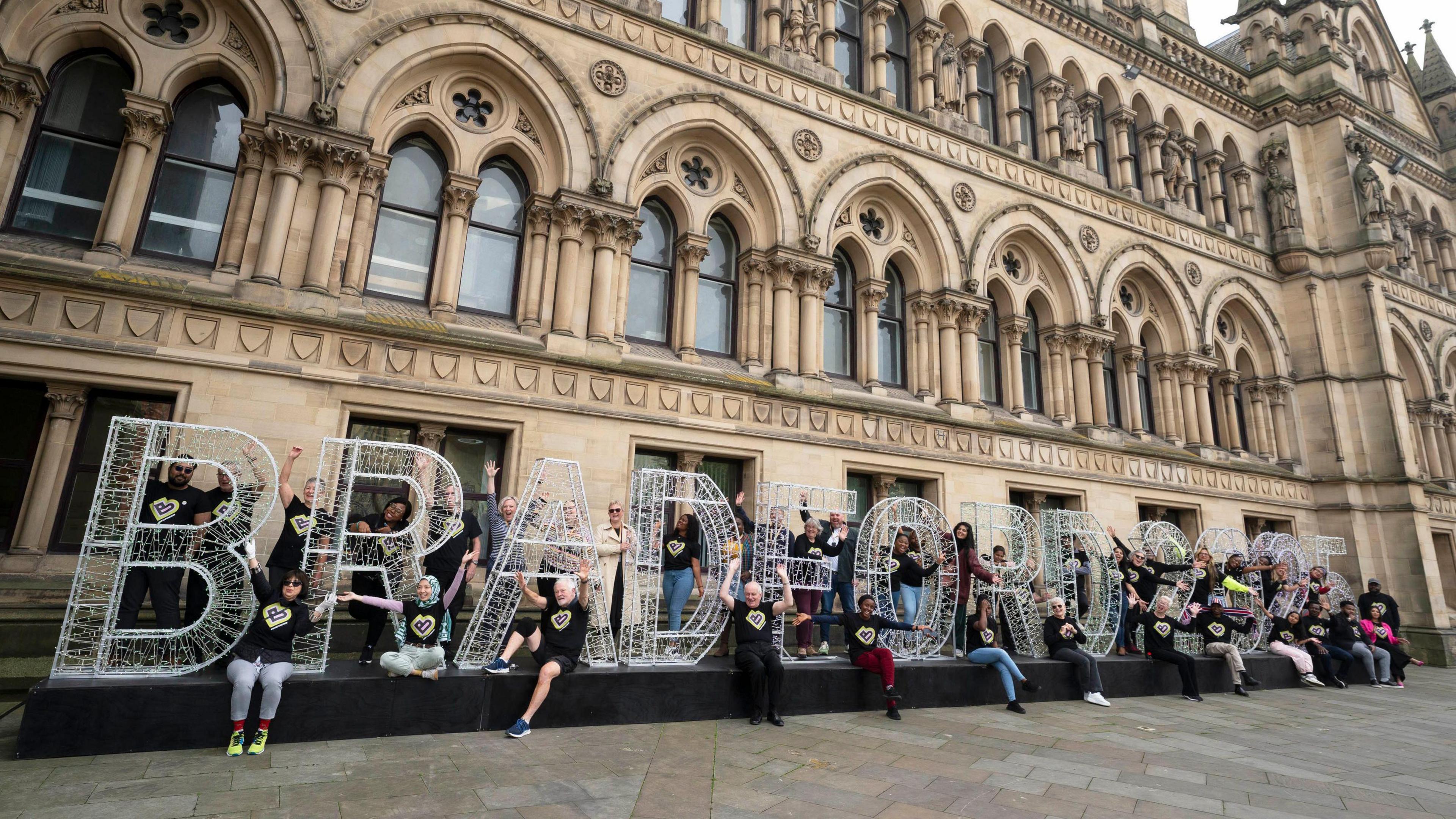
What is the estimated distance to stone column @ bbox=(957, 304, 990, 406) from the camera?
53.9 feet

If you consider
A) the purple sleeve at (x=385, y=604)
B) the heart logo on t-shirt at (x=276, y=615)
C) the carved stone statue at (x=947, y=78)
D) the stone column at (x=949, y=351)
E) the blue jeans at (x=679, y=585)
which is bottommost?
the heart logo on t-shirt at (x=276, y=615)

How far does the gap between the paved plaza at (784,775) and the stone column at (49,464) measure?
2.91 metres

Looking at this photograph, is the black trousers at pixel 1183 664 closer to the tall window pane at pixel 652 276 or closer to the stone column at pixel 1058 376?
the stone column at pixel 1058 376

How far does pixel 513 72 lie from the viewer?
41.4 ft

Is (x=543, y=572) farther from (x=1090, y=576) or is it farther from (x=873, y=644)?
(x=1090, y=576)

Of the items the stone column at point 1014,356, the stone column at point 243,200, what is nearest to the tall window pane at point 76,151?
the stone column at point 243,200

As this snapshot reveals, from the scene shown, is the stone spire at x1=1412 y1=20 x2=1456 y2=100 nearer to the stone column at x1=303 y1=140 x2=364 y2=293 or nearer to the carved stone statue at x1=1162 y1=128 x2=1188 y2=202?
the carved stone statue at x1=1162 y1=128 x2=1188 y2=202

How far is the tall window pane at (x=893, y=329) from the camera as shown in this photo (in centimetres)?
1658

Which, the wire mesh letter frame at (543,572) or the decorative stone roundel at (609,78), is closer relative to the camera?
the wire mesh letter frame at (543,572)

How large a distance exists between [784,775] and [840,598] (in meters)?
4.61

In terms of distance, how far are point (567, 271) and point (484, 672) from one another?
710 centimetres

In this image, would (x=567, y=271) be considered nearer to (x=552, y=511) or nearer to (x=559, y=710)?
(x=552, y=511)

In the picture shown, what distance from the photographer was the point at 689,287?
1391 cm

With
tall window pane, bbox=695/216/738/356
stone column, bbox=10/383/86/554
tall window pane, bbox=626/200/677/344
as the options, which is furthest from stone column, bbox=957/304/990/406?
stone column, bbox=10/383/86/554
